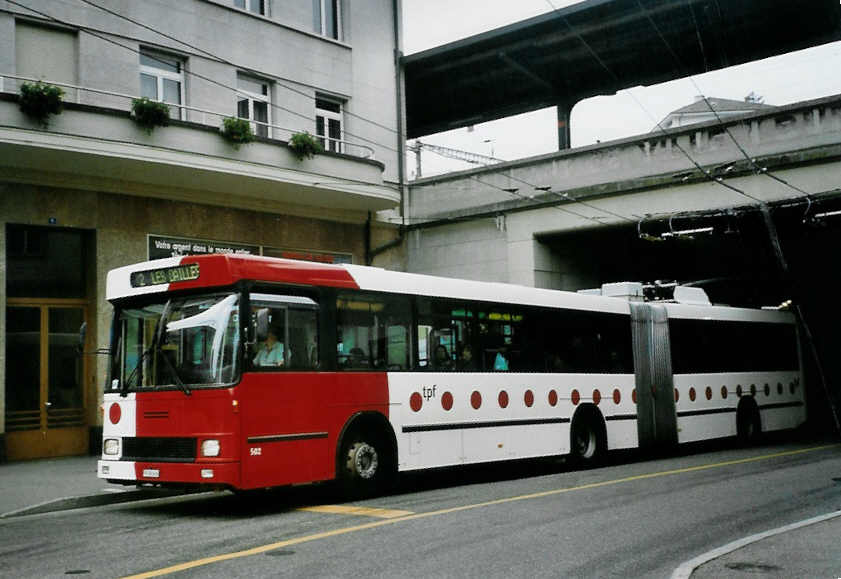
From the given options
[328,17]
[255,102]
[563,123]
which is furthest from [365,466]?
[563,123]

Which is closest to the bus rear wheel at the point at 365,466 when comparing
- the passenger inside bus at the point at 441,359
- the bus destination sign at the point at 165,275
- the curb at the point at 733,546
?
the passenger inside bus at the point at 441,359

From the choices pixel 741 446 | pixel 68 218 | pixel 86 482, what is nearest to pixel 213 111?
pixel 68 218

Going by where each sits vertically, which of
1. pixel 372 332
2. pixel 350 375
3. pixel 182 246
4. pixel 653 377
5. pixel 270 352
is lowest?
pixel 653 377

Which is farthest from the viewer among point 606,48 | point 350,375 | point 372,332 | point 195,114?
point 606,48

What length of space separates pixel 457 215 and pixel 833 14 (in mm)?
11123

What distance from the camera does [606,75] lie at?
29.7 meters

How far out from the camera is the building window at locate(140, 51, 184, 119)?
19781 millimetres

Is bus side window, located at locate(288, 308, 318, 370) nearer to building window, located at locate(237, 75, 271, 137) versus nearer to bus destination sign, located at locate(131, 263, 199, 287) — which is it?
bus destination sign, located at locate(131, 263, 199, 287)

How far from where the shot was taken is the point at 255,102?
2200 centimetres

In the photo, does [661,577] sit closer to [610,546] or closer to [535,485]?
[610,546]

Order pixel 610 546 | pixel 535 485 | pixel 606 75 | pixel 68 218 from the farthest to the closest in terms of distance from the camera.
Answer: pixel 606 75 → pixel 68 218 → pixel 535 485 → pixel 610 546

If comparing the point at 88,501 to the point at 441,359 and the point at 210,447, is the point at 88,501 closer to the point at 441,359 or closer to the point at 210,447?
the point at 210,447

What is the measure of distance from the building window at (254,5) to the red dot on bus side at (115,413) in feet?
42.1

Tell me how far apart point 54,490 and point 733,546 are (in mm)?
8981
